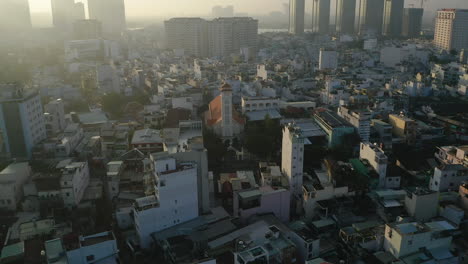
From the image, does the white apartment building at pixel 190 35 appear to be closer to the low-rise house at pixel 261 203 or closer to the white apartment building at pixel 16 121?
the white apartment building at pixel 16 121

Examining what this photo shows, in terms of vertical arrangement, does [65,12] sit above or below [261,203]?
above

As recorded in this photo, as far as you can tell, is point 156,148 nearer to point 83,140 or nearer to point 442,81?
point 83,140

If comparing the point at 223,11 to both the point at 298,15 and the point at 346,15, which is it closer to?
the point at 298,15

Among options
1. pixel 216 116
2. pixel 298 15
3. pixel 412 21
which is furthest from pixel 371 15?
pixel 216 116

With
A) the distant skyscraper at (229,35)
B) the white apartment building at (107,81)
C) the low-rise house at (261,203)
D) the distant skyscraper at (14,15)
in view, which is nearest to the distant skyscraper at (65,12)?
the distant skyscraper at (14,15)

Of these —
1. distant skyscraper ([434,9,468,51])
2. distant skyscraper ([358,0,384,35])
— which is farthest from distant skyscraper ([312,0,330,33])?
distant skyscraper ([434,9,468,51])

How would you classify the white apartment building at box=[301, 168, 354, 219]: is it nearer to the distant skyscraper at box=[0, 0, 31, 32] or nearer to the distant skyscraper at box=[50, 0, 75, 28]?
the distant skyscraper at box=[0, 0, 31, 32]

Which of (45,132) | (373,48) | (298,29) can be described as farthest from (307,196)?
(298,29)
